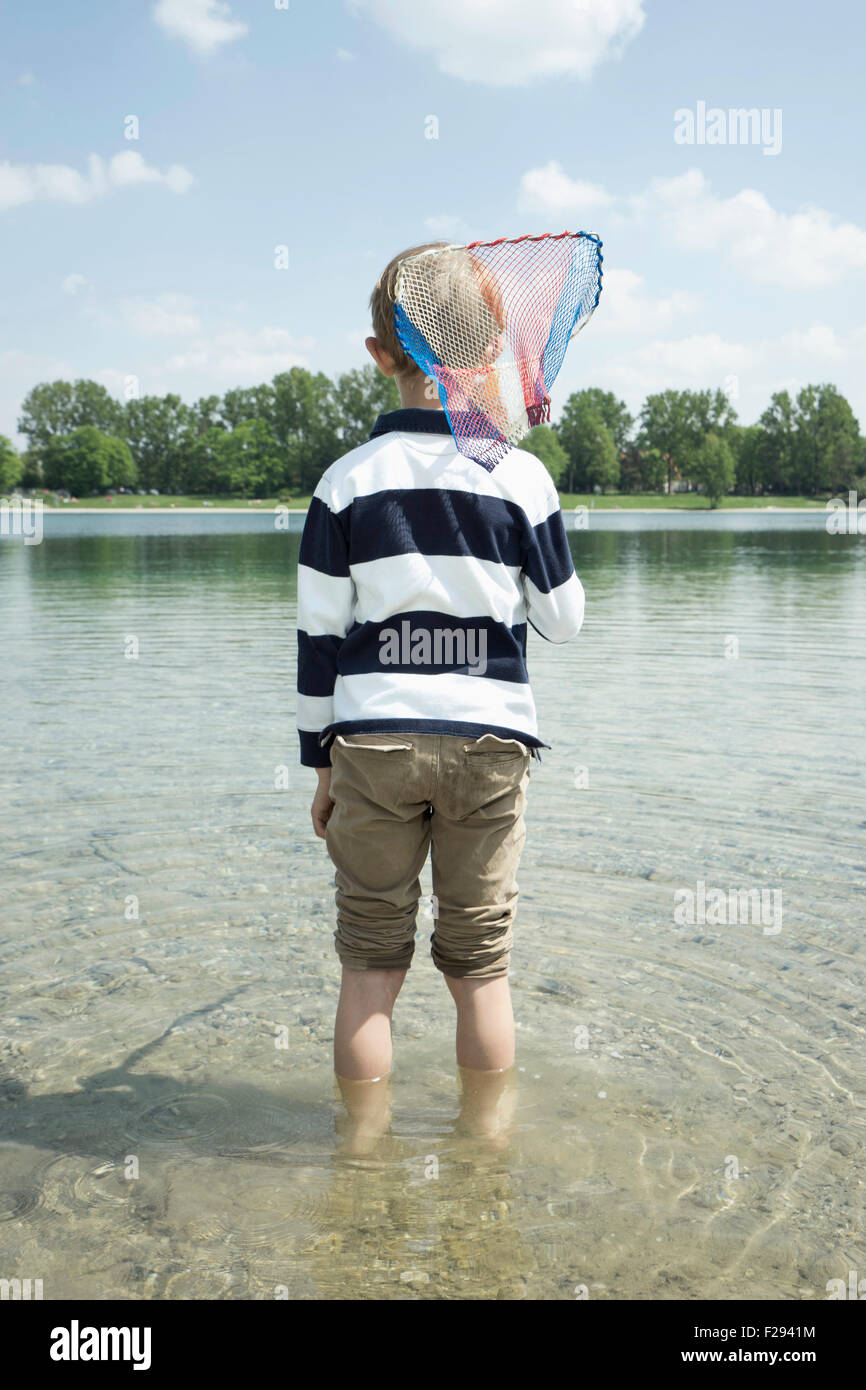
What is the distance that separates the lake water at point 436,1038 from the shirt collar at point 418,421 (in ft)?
6.37

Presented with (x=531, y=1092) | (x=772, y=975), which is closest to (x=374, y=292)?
(x=531, y=1092)

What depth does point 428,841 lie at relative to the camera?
9.53ft

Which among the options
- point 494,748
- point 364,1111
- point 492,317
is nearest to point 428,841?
point 494,748

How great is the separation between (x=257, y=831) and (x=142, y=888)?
37.1 inches

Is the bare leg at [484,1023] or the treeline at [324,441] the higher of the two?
the treeline at [324,441]

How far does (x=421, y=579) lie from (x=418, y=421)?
1.36 feet

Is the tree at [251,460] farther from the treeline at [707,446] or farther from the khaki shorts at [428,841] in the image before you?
the khaki shorts at [428,841]

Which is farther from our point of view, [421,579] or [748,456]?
[748,456]

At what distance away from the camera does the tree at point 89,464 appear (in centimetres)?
12750

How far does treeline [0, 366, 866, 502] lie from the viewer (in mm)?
125000

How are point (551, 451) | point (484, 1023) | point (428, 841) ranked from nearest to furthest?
point (428, 841), point (484, 1023), point (551, 451)

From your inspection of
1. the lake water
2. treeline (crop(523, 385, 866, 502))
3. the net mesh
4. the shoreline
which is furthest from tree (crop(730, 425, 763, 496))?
the net mesh

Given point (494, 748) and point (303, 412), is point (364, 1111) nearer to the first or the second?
point (494, 748)

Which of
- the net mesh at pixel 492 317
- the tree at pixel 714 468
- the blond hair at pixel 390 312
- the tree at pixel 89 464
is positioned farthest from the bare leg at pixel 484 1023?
the tree at pixel 89 464
